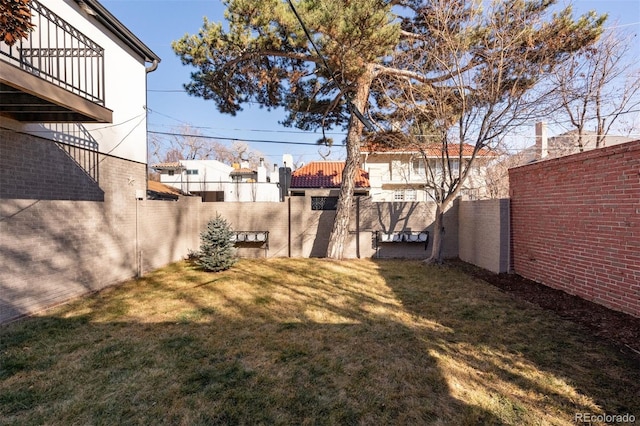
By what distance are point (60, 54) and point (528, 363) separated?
875 centimetres

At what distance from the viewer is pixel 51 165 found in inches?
204

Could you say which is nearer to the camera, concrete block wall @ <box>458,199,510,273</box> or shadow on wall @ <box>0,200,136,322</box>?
shadow on wall @ <box>0,200,136,322</box>

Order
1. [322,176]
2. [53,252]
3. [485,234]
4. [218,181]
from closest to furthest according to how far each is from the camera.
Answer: [53,252] < [485,234] < [322,176] < [218,181]

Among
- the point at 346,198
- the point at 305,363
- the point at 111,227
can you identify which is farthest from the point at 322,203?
the point at 305,363

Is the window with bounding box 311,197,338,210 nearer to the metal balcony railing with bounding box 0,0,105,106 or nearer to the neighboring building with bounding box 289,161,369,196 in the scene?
Answer: the neighboring building with bounding box 289,161,369,196

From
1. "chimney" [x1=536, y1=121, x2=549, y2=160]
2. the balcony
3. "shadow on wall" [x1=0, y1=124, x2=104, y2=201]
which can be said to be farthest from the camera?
"chimney" [x1=536, y1=121, x2=549, y2=160]

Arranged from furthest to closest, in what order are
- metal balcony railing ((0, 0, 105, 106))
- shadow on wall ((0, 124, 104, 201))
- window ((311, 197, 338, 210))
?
1. window ((311, 197, 338, 210))
2. metal balcony railing ((0, 0, 105, 106))
3. shadow on wall ((0, 124, 104, 201))

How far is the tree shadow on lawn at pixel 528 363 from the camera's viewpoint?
7.28ft

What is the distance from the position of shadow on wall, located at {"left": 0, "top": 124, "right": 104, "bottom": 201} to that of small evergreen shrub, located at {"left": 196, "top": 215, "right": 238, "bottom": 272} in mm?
2315

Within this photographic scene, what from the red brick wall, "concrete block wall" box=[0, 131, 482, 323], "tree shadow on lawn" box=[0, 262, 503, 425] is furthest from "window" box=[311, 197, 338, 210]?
"tree shadow on lawn" box=[0, 262, 503, 425]

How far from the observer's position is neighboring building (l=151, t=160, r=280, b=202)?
64.1 feet

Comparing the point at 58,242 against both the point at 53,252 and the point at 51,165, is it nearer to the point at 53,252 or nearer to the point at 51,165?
the point at 53,252

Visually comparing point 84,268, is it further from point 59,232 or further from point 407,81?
point 407,81

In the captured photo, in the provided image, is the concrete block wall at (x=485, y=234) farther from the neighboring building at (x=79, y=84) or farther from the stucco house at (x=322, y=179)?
the neighboring building at (x=79, y=84)
